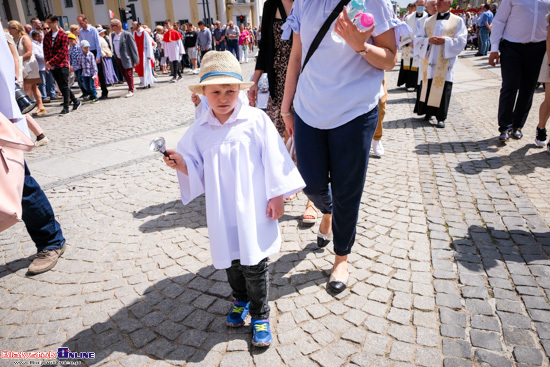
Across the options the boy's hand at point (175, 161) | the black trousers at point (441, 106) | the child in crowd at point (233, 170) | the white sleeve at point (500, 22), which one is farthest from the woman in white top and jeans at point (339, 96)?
the black trousers at point (441, 106)

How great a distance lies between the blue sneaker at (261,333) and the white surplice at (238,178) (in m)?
0.46

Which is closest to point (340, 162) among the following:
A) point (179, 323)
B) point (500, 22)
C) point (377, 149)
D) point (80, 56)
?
point (179, 323)

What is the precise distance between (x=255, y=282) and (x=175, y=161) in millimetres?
804

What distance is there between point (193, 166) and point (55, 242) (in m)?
1.92

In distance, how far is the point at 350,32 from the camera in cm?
197

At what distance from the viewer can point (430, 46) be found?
6285mm

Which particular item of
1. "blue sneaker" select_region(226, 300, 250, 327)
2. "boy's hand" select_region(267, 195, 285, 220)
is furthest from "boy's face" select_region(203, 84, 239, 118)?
"blue sneaker" select_region(226, 300, 250, 327)

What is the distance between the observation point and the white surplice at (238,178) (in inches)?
78.6

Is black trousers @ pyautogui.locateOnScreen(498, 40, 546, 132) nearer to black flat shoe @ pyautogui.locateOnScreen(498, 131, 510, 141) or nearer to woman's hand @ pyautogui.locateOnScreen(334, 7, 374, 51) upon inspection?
black flat shoe @ pyautogui.locateOnScreen(498, 131, 510, 141)

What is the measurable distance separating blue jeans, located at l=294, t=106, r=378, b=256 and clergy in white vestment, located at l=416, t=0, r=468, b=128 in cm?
466

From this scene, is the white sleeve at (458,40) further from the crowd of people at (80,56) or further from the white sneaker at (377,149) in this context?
the crowd of people at (80,56)

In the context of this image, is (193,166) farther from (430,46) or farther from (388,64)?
(430,46)

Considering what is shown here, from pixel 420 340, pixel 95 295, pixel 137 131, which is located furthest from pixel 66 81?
pixel 420 340

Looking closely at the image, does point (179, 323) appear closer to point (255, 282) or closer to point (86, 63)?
point (255, 282)
